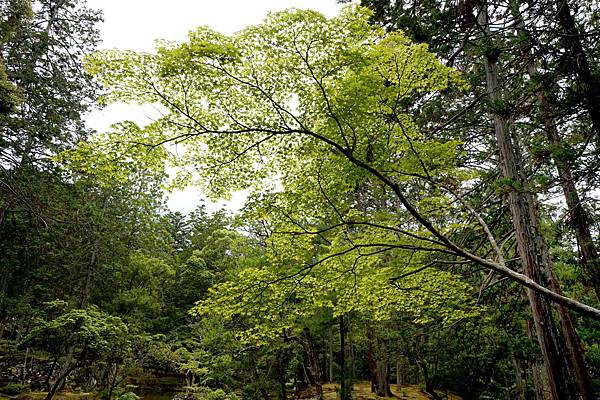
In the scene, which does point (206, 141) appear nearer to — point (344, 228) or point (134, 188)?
point (344, 228)

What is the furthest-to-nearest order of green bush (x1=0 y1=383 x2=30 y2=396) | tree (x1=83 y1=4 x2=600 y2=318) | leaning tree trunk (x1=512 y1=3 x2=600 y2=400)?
1. green bush (x1=0 y1=383 x2=30 y2=396)
2. leaning tree trunk (x1=512 y1=3 x2=600 y2=400)
3. tree (x1=83 y1=4 x2=600 y2=318)

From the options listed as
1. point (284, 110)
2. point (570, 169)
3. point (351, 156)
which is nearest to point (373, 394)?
point (570, 169)

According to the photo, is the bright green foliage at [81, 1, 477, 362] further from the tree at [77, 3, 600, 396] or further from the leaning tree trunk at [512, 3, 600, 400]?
the leaning tree trunk at [512, 3, 600, 400]

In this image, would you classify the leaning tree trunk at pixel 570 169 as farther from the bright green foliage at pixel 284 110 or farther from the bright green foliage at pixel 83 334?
the bright green foliage at pixel 83 334

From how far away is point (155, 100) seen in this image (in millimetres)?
3818

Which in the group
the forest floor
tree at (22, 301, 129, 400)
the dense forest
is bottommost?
the forest floor

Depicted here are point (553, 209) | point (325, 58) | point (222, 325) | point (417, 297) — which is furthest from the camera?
point (222, 325)

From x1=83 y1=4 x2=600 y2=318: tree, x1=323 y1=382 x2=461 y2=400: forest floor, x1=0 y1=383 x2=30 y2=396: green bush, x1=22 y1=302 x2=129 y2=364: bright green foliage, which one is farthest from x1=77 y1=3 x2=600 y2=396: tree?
x1=0 y1=383 x2=30 y2=396: green bush

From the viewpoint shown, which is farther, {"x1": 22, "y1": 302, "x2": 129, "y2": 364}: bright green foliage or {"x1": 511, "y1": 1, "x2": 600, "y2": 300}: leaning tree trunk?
{"x1": 22, "y1": 302, "x2": 129, "y2": 364}: bright green foliage

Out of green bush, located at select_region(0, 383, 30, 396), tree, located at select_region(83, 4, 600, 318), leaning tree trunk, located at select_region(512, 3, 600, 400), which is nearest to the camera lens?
tree, located at select_region(83, 4, 600, 318)

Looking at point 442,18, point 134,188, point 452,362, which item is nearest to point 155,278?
point 134,188

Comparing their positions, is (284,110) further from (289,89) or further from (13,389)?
(13,389)

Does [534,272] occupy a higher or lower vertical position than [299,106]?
lower

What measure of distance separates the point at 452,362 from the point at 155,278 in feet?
44.0
